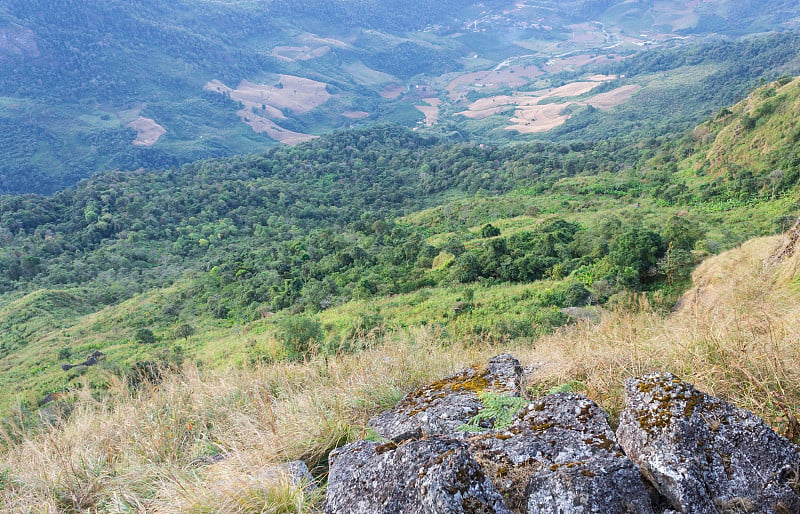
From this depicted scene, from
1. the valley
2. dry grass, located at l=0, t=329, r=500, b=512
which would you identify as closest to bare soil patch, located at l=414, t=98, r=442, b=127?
the valley

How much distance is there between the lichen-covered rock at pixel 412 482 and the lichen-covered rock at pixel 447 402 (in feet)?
1.49

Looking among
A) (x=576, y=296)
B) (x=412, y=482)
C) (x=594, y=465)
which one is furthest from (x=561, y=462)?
(x=576, y=296)

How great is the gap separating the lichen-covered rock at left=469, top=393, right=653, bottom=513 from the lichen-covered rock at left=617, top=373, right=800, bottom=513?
15 centimetres

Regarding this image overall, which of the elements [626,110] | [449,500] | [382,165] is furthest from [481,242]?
[626,110]

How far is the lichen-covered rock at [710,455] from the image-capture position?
2006 mm

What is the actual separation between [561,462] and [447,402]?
3.88 feet

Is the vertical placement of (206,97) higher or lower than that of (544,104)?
higher

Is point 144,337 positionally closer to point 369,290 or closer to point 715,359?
point 369,290

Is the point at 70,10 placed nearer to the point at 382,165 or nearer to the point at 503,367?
the point at 382,165

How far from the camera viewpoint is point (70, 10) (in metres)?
181

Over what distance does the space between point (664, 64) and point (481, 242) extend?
511ft

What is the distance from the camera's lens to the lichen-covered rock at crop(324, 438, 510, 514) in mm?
2025

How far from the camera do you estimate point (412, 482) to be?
7.18ft

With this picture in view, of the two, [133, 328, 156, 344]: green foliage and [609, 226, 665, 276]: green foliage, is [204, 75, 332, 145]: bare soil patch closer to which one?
[133, 328, 156, 344]: green foliage
